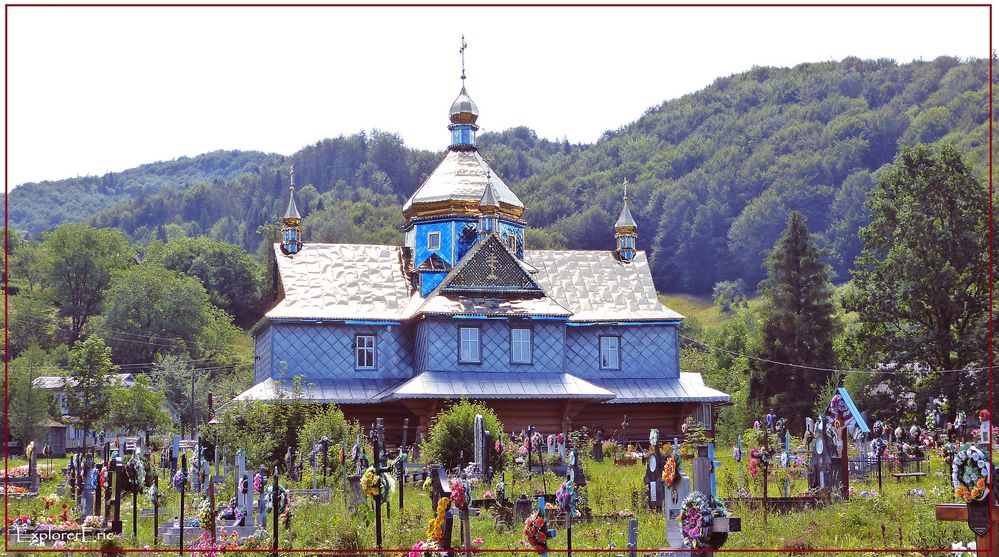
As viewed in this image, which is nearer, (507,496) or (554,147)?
(507,496)

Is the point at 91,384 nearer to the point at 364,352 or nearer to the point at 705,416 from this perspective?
the point at 364,352

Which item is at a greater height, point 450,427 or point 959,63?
point 959,63

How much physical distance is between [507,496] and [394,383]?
55.2 feet

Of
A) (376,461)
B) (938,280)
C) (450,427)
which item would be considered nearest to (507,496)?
(376,461)

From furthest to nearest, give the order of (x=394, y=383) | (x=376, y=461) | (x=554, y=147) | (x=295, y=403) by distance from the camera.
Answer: (x=554, y=147) → (x=394, y=383) → (x=295, y=403) → (x=376, y=461)

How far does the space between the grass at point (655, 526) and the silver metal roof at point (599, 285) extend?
59.3 ft

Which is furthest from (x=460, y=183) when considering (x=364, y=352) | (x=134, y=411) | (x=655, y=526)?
(x=655, y=526)

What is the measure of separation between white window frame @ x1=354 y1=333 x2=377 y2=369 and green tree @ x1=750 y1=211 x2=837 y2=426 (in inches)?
590

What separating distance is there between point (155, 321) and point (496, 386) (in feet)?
133

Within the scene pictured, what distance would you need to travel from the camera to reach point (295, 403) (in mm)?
32906

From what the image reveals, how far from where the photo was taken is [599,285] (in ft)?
145

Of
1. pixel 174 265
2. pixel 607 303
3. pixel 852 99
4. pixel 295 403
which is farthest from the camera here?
pixel 852 99

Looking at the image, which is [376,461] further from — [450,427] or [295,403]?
[295,403]

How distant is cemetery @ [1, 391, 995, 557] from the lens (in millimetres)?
16094
